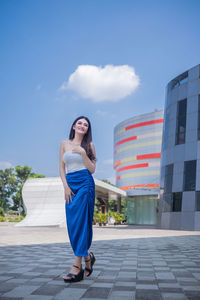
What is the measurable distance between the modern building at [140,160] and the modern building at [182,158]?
23.0m

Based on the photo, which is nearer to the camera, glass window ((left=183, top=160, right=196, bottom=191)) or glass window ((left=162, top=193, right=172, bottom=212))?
glass window ((left=183, top=160, right=196, bottom=191))

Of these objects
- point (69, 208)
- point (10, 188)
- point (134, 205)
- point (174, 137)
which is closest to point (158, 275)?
point (69, 208)

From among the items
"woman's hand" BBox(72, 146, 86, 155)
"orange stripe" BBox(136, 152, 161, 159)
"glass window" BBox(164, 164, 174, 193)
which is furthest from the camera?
"orange stripe" BBox(136, 152, 161, 159)

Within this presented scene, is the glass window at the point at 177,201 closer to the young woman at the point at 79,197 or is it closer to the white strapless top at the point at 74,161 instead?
the young woman at the point at 79,197

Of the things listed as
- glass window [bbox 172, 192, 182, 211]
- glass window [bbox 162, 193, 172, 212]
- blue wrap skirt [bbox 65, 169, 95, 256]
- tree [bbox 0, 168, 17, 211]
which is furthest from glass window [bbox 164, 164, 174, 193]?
tree [bbox 0, 168, 17, 211]

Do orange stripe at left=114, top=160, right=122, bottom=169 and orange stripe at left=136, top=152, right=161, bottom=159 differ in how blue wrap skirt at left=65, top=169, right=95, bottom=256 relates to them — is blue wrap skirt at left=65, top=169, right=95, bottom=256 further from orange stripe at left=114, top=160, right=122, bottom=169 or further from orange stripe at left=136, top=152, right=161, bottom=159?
orange stripe at left=114, top=160, right=122, bottom=169

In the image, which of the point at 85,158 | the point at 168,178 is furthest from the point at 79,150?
the point at 168,178

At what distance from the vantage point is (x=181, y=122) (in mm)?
21266

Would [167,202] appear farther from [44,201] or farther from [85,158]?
[85,158]

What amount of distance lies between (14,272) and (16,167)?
56.4 m

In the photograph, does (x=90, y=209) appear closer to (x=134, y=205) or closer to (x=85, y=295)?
(x=85, y=295)

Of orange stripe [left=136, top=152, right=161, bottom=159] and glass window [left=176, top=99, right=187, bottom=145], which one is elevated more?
orange stripe [left=136, top=152, right=161, bottom=159]

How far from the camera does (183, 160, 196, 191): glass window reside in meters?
19.7

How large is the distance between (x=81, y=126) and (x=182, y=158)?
1749 centimetres
